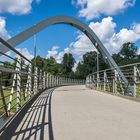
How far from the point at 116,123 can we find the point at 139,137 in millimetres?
1468

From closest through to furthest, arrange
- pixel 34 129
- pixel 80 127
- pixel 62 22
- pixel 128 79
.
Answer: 1. pixel 34 129
2. pixel 80 127
3. pixel 128 79
4. pixel 62 22

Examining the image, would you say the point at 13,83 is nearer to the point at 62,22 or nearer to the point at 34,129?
the point at 34,129

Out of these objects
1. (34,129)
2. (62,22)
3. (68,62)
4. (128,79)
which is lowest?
(34,129)

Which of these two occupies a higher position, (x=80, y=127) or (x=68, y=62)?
(x=68, y=62)

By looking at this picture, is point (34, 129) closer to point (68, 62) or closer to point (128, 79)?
point (128, 79)

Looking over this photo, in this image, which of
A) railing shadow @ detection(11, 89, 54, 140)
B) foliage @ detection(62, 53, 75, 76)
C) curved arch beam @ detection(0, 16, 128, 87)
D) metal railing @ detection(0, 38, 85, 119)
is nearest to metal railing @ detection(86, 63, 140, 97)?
metal railing @ detection(0, 38, 85, 119)

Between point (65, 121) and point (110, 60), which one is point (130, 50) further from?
point (65, 121)

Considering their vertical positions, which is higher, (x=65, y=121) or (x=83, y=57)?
(x=83, y=57)

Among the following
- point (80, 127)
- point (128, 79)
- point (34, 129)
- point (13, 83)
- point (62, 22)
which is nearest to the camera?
point (34, 129)

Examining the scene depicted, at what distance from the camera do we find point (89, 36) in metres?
51.8

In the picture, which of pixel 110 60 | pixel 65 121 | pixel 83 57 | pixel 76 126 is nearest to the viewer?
pixel 76 126

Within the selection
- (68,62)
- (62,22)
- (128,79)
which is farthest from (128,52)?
(128,79)

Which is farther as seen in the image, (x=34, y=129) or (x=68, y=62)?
(x=68, y=62)

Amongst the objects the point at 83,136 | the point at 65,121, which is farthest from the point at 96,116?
the point at 83,136
